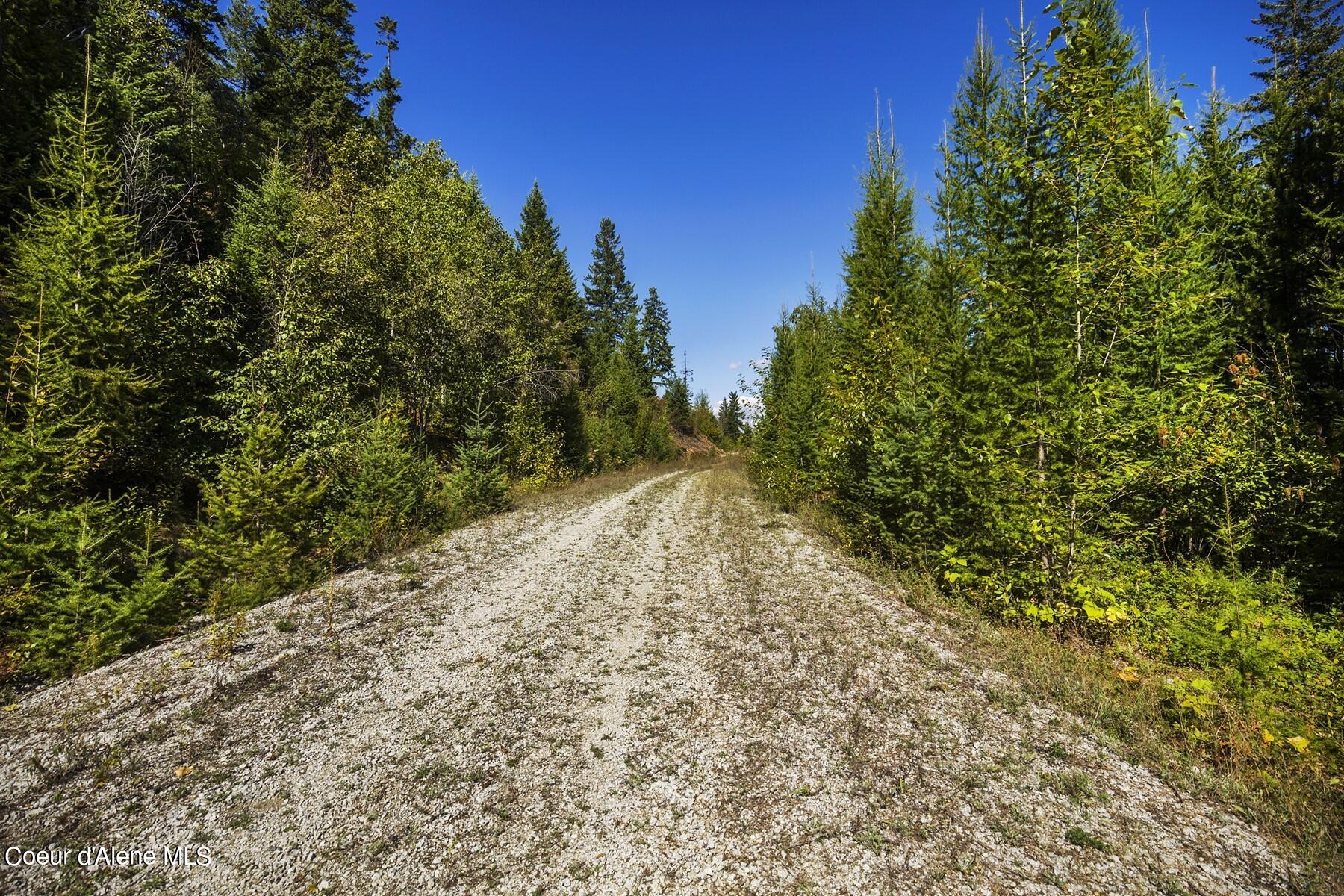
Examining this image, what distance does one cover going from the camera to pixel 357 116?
1030 inches

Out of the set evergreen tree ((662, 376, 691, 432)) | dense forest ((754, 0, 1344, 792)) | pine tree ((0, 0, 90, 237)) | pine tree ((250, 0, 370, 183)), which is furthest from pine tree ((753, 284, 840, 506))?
evergreen tree ((662, 376, 691, 432))

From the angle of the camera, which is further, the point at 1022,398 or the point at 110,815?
the point at 1022,398

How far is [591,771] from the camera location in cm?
457

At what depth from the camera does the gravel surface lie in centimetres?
342

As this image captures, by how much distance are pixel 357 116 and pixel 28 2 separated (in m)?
16.5

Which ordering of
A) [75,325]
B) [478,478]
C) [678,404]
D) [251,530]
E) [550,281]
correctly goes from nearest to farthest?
[75,325] < [251,530] < [478,478] < [550,281] < [678,404]

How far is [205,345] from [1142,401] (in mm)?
17872

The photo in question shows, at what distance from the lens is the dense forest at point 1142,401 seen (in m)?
5.78

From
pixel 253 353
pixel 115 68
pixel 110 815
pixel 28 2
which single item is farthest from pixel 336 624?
pixel 28 2

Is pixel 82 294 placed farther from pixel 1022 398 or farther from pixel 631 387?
pixel 631 387

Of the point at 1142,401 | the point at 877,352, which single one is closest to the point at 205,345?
the point at 877,352

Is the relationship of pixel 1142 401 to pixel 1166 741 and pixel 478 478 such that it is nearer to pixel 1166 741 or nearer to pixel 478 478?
pixel 1166 741

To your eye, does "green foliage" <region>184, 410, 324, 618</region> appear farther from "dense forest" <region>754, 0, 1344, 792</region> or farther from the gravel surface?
"dense forest" <region>754, 0, 1344, 792</region>

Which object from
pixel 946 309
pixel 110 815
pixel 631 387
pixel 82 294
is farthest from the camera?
pixel 631 387
